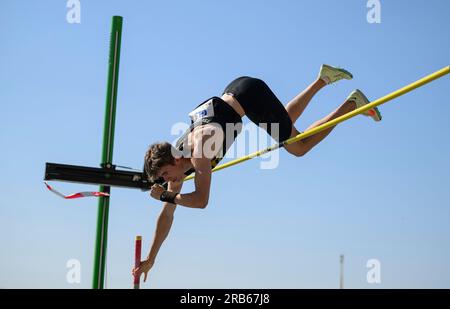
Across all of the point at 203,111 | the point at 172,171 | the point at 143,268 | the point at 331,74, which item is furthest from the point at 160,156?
the point at 331,74

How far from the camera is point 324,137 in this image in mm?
6027

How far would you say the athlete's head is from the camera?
518 centimetres

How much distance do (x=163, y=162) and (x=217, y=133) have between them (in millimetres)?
462

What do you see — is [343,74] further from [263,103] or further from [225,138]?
[225,138]

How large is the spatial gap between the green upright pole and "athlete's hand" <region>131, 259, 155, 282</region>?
527mm

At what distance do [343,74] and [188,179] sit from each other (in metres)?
1.72

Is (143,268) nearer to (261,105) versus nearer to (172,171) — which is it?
(172,171)

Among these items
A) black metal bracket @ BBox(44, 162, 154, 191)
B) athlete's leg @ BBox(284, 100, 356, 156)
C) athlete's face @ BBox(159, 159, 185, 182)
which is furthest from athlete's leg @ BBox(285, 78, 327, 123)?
black metal bracket @ BBox(44, 162, 154, 191)

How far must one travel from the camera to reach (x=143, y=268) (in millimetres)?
5590

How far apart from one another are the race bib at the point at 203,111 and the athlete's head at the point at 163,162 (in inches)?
16.5

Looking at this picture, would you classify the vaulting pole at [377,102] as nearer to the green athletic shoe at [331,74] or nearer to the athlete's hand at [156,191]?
the green athletic shoe at [331,74]

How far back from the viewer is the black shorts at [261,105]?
5.68m

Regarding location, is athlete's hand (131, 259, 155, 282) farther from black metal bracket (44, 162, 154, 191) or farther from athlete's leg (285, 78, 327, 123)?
athlete's leg (285, 78, 327, 123)
